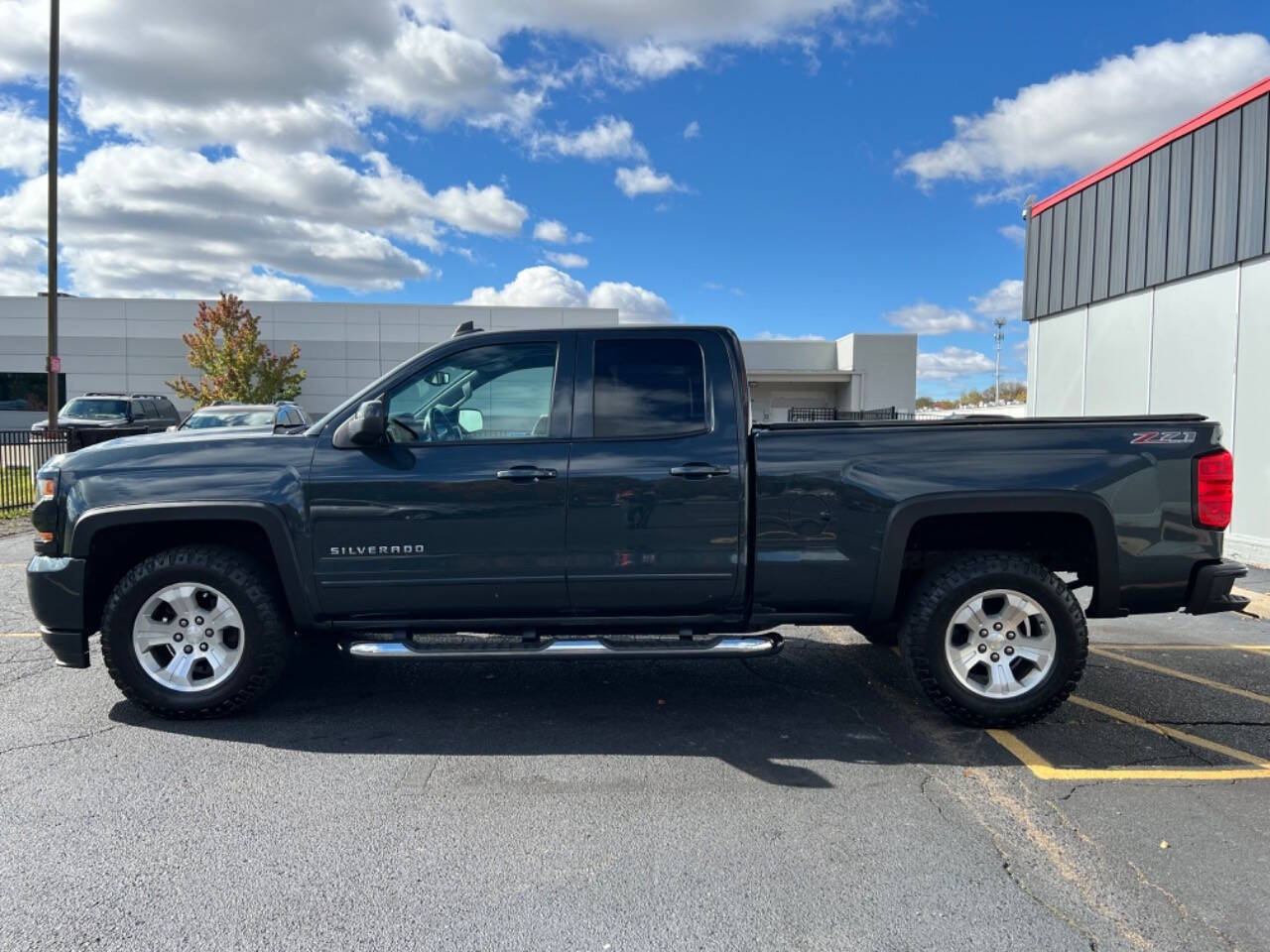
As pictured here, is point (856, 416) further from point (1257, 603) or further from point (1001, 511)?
point (1001, 511)

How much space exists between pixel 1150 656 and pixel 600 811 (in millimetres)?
4433

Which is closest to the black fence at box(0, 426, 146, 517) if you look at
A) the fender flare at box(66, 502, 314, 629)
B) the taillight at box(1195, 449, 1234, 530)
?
the fender flare at box(66, 502, 314, 629)

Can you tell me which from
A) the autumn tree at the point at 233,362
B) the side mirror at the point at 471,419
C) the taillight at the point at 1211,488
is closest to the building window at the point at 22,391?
the autumn tree at the point at 233,362

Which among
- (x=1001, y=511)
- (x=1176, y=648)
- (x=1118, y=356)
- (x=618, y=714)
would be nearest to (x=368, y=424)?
(x=618, y=714)

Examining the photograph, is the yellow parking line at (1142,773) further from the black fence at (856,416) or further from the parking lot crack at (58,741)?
the parking lot crack at (58,741)

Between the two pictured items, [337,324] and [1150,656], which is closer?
[1150,656]

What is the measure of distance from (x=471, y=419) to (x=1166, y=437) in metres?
3.55

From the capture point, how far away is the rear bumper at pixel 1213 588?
4.21m

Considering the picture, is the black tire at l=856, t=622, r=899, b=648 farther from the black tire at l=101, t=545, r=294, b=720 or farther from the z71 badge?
the black tire at l=101, t=545, r=294, b=720

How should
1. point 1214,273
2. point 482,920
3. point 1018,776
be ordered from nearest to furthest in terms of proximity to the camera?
point 482,920 < point 1018,776 < point 1214,273

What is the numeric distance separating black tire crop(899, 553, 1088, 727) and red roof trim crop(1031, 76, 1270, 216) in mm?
8139

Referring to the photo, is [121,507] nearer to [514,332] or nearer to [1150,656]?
[514,332]

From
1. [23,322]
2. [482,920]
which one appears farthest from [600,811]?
[23,322]

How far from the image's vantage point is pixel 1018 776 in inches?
151
